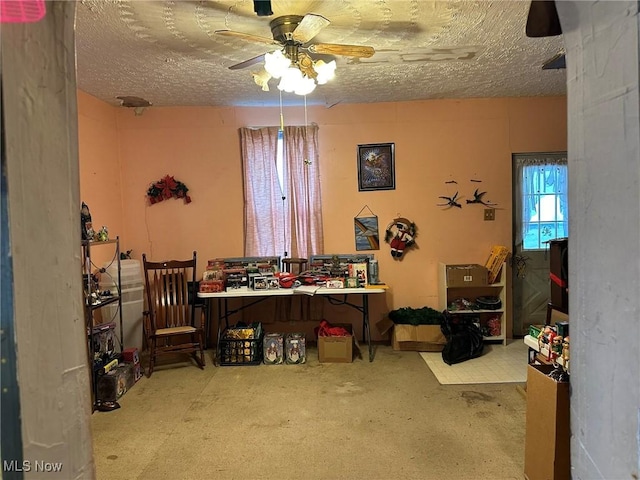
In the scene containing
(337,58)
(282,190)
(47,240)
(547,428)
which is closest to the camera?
(47,240)

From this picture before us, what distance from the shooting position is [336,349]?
4172 millimetres

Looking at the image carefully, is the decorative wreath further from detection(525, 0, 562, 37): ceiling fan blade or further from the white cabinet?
detection(525, 0, 562, 37): ceiling fan blade

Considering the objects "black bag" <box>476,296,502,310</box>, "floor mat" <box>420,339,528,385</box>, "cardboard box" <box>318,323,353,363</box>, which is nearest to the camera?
"floor mat" <box>420,339,528,385</box>

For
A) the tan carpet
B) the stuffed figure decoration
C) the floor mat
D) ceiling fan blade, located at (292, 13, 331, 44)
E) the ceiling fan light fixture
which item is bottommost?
the tan carpet

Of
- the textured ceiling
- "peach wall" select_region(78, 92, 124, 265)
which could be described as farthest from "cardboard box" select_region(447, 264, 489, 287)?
"peach wall" select_region(78, 92, 124, 265)

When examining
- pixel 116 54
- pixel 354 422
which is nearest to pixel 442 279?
pixel 354 422

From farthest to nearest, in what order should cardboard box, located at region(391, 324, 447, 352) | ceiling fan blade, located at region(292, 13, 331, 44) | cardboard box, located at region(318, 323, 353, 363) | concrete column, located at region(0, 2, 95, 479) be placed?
cardboard box, located at region(391, 324, 447, 352) → cardboard box, located at region(318, 323, 353, 363) → ceiling fan blade, located at region(292, 13, 331, 44) → concrete column, located at region(0, 2, 95, 479)

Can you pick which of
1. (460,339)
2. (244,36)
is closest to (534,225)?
(460,339)

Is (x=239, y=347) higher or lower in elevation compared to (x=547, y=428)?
lower

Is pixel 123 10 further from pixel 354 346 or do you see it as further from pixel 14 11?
pixel 354 346

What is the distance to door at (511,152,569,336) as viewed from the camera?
477 centimetres

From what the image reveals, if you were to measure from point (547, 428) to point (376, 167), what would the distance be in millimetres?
3234

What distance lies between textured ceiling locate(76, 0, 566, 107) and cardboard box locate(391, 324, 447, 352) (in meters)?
2.33

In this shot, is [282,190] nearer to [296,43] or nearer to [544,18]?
[296,43]
